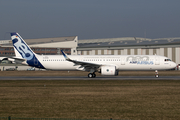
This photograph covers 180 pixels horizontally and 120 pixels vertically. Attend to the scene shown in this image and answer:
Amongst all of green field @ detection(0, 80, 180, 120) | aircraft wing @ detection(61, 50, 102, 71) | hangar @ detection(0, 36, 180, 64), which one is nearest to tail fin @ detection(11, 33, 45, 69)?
aircraft wing @ detection(61, 50, 102, 71)

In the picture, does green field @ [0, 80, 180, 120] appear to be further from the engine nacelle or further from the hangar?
the hangar

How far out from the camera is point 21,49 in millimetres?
43656

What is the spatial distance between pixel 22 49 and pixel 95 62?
490 inches

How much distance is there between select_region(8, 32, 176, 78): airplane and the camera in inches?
1583

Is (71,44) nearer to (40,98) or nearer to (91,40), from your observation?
(91,40)

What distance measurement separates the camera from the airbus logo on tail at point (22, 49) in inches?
1700

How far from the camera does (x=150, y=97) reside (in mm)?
19797

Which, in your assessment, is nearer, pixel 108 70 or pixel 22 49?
pixel 108 70

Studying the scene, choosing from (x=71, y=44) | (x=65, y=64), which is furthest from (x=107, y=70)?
(x=71, y=44)

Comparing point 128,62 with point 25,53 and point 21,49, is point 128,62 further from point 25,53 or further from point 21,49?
point 21,49

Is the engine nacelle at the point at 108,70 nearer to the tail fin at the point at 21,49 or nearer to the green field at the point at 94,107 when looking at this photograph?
the tail fin at the point at 21,49

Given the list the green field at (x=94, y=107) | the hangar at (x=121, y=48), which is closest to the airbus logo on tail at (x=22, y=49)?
the green field at (x=94, y=107)

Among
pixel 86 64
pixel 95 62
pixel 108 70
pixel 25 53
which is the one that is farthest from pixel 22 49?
pixel 108 70

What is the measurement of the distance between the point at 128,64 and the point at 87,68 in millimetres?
6472
